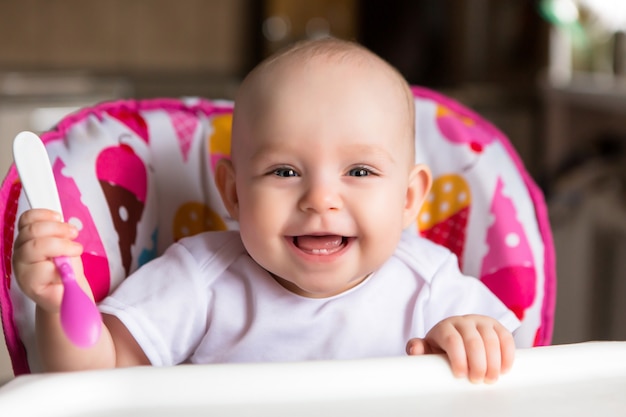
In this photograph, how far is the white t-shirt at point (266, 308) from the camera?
88 cm

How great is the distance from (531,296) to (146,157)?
0.51m

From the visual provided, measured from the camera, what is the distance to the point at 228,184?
911 mm

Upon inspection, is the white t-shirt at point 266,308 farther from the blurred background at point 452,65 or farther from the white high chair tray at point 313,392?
the blurred background at point 452,65

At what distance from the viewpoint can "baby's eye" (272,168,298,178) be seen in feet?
2.66

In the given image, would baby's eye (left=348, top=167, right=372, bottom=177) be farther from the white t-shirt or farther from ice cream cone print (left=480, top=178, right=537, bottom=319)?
ice cream cone print (left=480, top=178, right=537, bottom=319)

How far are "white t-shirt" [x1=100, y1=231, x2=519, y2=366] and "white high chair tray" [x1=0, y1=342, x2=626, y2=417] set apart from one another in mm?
237

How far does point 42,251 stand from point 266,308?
292 millimetres

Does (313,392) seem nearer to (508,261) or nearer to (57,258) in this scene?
(57,258)

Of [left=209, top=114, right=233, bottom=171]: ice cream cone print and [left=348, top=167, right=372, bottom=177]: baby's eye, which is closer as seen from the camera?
[left=348, top=167, right=372, bottom=177]: baby's eye

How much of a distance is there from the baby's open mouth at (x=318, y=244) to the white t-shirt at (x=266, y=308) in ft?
0.37

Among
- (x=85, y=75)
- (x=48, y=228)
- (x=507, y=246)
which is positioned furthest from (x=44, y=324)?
(x=85, y=75)

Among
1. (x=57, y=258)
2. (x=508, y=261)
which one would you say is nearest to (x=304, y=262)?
(x=57, y=258)

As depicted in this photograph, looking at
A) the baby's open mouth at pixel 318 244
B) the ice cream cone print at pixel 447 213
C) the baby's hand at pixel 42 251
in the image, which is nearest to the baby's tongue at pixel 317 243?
the baby's open mouth at pixel 318 244

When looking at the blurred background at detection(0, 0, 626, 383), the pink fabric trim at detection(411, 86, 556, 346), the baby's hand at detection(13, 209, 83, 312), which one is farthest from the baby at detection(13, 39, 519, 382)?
the blurred background at detection(0, 0, 626, 383)
